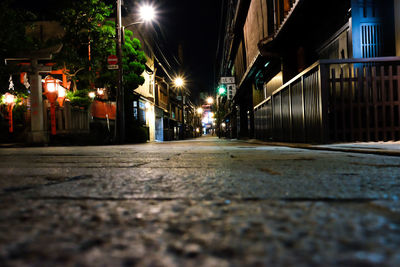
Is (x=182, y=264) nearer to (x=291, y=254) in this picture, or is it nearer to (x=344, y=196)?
(x=291, y=254)

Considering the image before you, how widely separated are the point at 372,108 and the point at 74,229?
6096 mm

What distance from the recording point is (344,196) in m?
1.08

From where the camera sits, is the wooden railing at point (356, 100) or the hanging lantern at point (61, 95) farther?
the hanging lantern at point (61, 95)

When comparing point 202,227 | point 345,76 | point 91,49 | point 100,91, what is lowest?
point 202,227

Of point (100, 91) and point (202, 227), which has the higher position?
point (100, 91)

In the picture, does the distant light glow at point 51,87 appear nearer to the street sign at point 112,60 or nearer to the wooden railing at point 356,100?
the street sign at point 112,60

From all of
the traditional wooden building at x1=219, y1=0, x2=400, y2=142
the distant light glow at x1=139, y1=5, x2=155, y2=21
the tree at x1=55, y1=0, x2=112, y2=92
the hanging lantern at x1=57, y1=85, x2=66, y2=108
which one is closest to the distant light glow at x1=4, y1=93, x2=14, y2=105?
the tree at x1=55, y1=0, x2=112, y2=92

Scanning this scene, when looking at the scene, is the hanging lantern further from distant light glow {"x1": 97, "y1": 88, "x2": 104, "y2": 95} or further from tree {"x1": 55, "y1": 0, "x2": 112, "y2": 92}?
distant light glow {"x1": 97, "y1": 88, "x2": 104, "y2": 95}

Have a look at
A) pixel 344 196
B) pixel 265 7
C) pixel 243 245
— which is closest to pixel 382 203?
pixel 344 196

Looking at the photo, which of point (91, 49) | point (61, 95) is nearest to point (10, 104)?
point (61, 95)

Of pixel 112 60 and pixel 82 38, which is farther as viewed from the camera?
pixel 82 38

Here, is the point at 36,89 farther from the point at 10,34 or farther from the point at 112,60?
the point at 112,60

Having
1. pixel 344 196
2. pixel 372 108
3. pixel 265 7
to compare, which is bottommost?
pixel 344 196

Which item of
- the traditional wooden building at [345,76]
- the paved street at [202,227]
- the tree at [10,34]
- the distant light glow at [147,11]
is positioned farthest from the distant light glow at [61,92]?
the paved street at [202,227]
